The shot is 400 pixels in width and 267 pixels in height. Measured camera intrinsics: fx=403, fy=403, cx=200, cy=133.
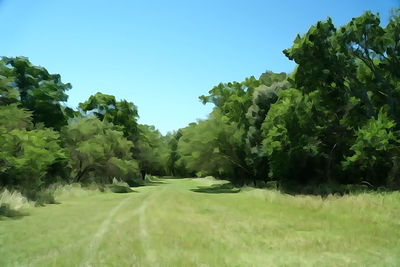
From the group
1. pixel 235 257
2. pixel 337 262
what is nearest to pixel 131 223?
pixel 235 257

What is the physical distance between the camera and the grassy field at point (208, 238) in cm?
1096

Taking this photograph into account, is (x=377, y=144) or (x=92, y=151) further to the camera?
(x=92, y=151)

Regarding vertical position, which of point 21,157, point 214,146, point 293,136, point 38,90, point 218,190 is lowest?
point 218,190

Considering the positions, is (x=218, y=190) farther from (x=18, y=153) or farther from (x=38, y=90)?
(x=18, y=153)

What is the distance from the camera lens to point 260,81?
62094mm

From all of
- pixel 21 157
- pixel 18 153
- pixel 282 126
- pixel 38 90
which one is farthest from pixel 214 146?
pixel 21 157

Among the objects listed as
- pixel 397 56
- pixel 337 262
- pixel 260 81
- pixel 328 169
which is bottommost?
pixel 337 262

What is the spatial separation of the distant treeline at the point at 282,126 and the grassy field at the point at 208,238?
8971 mm

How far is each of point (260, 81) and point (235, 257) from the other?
52657 mm

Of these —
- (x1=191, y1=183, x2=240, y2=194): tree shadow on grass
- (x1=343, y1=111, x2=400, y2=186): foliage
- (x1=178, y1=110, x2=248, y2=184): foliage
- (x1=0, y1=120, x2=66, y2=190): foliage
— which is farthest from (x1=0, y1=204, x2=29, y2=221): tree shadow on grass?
(x1=178, y1=110, x2=248, y2=184): foliage

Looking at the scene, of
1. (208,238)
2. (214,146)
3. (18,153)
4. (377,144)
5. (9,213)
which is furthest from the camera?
(214,146)

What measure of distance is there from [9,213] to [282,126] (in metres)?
28.3

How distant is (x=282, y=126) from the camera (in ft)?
138

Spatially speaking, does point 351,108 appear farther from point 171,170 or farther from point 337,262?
point 171,170
